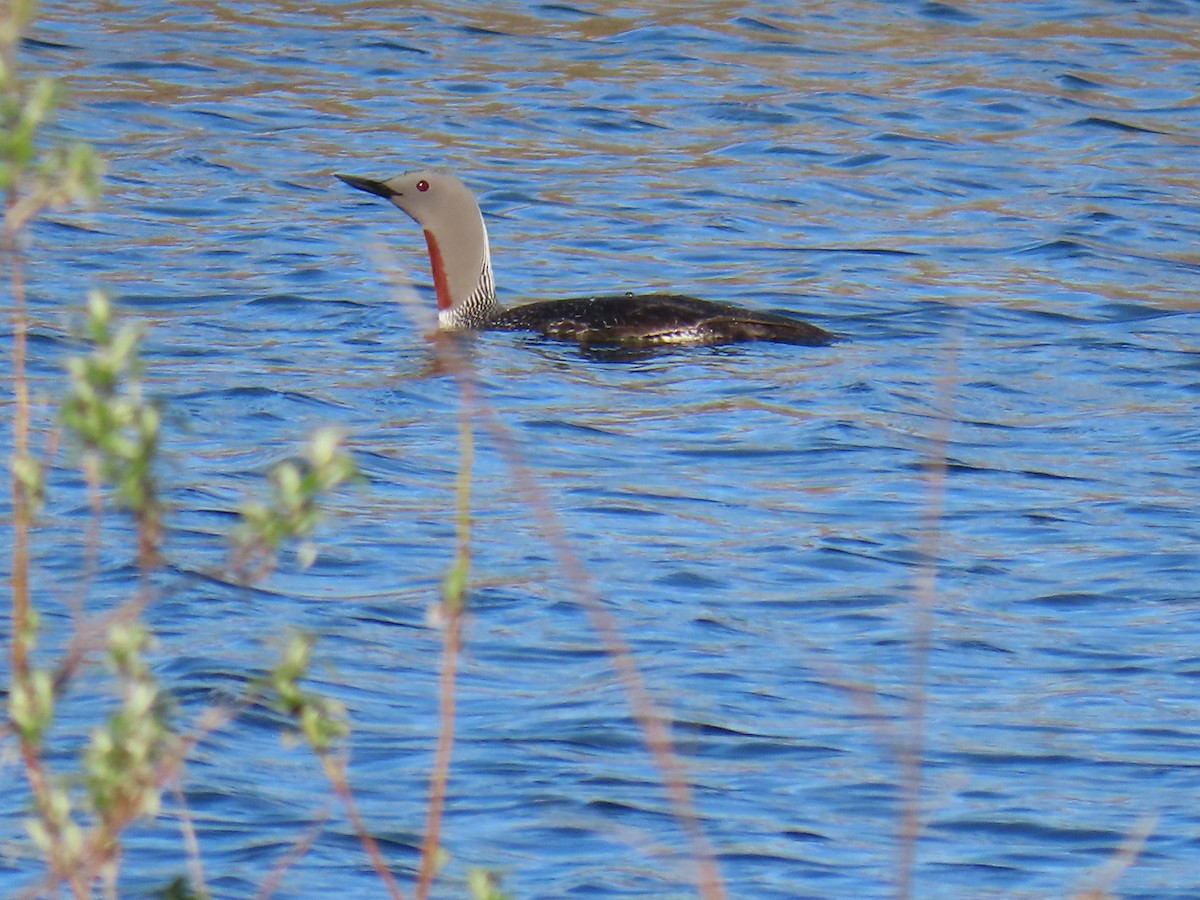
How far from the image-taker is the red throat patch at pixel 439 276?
11.3 m

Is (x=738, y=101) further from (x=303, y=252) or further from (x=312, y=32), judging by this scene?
(x=303, y=252)

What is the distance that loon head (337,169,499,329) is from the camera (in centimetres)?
1117

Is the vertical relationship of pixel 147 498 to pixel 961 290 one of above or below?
Answer: above

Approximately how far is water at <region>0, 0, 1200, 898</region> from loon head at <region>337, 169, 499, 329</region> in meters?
0.34

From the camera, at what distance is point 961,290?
1171 cm

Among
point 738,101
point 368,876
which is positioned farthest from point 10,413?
point 738,101

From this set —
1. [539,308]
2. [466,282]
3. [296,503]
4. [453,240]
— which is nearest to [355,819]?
[296,503]

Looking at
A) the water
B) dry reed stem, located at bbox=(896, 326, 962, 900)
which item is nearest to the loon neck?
the water

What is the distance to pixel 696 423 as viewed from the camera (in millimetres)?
9156

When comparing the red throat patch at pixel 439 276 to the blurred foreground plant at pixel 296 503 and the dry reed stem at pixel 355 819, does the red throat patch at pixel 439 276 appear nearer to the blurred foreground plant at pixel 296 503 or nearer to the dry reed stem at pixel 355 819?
the dry reed stem at pixel 355 819

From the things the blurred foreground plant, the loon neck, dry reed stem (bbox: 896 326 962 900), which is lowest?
the loon neck

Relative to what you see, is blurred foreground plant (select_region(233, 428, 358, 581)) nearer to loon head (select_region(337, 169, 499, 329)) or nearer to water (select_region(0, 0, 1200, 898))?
water (select_region(0, 0, 1200, 898))

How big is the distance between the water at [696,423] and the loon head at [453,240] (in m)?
0.34

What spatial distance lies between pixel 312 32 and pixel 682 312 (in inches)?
294
